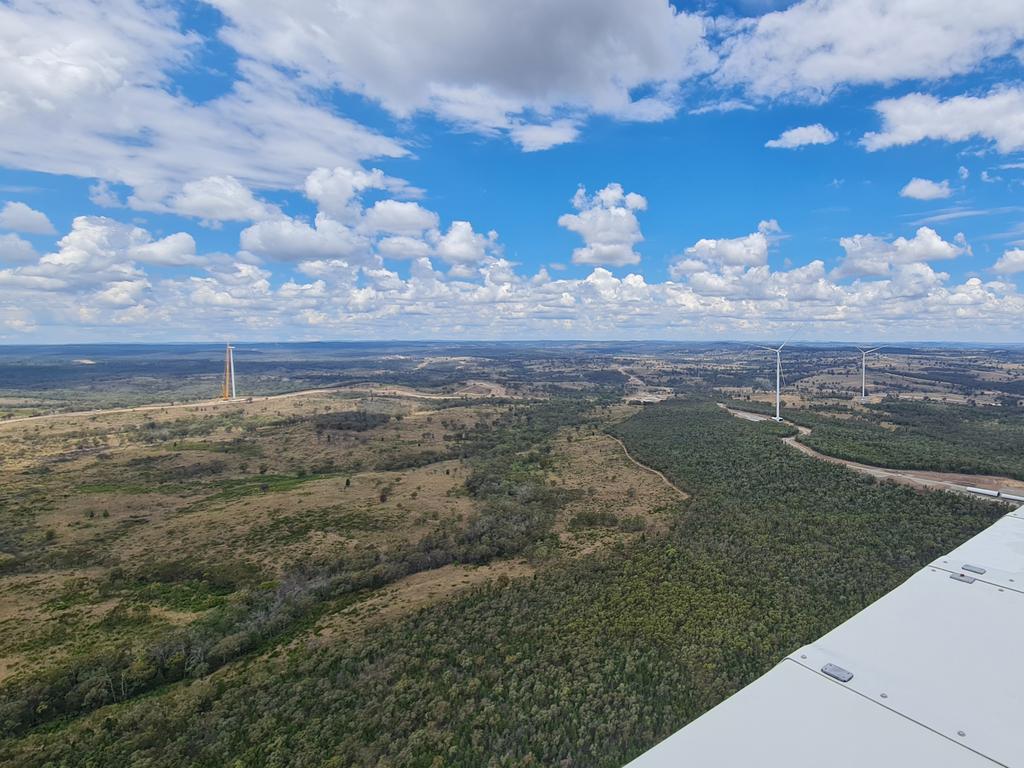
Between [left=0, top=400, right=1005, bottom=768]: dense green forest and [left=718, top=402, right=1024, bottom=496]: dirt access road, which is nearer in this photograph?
[left=0, top=400, right=1005, bottom=768]: dense green forest

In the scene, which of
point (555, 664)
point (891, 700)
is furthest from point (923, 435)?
point (891, 700)

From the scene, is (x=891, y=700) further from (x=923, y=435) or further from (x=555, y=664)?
(x=923, y=435)

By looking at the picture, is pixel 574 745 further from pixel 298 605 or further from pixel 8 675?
pixel 8 675

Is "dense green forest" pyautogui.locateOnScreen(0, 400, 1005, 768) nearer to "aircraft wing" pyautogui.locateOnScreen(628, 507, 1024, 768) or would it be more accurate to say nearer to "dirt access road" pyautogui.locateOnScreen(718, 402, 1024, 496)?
"dirt access road" pyautogui.locateOnScreen(718, 402, 1024, 496)

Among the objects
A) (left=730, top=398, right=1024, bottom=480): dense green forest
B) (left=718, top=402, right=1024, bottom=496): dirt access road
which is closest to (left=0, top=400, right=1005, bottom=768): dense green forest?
(left=718, top=402, right=1024, bottom=496): dirt access road

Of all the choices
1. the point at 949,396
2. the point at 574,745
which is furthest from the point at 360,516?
the point at 949,396

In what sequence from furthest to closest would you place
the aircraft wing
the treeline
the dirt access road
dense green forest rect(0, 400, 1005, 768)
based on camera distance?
the dirt access road < the treeline < dense green forest rect(0, 400, 1005, 768) < the aircraft wing
